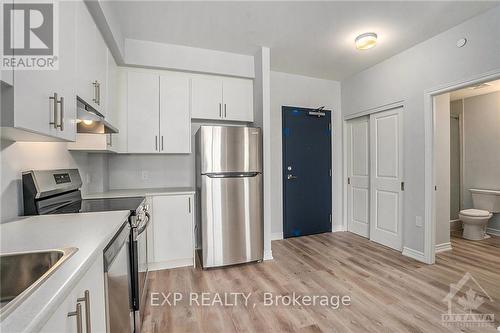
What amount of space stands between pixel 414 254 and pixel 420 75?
2.19 metres

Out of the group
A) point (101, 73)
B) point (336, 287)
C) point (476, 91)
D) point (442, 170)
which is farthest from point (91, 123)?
point (476, 91)

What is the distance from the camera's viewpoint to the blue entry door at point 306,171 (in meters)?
3.67

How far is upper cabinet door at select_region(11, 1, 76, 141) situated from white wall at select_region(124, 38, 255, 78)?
1330 mm

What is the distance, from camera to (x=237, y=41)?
9.05 ft

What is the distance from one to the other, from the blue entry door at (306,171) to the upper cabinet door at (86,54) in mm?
2563

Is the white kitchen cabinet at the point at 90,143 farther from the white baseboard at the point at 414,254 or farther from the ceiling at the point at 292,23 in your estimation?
the white baseboard at the point at 414,254

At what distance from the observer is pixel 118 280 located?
47.3 inches

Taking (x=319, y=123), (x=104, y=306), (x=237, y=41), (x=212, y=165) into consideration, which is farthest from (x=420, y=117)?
(x=104, y=306)

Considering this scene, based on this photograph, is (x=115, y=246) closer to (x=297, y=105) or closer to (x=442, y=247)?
(x=297, y=105)

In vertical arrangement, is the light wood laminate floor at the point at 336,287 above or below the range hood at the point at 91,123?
below

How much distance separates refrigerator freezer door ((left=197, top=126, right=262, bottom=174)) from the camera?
2.62 m

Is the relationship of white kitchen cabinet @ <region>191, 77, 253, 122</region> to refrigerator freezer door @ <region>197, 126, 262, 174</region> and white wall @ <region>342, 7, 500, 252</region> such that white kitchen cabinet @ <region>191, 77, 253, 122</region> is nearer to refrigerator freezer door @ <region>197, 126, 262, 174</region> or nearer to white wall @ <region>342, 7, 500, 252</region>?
refrigerator freezer door @ <region>197, 126, 262, 174</region>

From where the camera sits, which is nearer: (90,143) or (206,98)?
(90,143)

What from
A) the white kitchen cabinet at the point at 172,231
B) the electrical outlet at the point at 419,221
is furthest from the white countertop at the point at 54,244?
the electrical outlet at the point at 419,221
